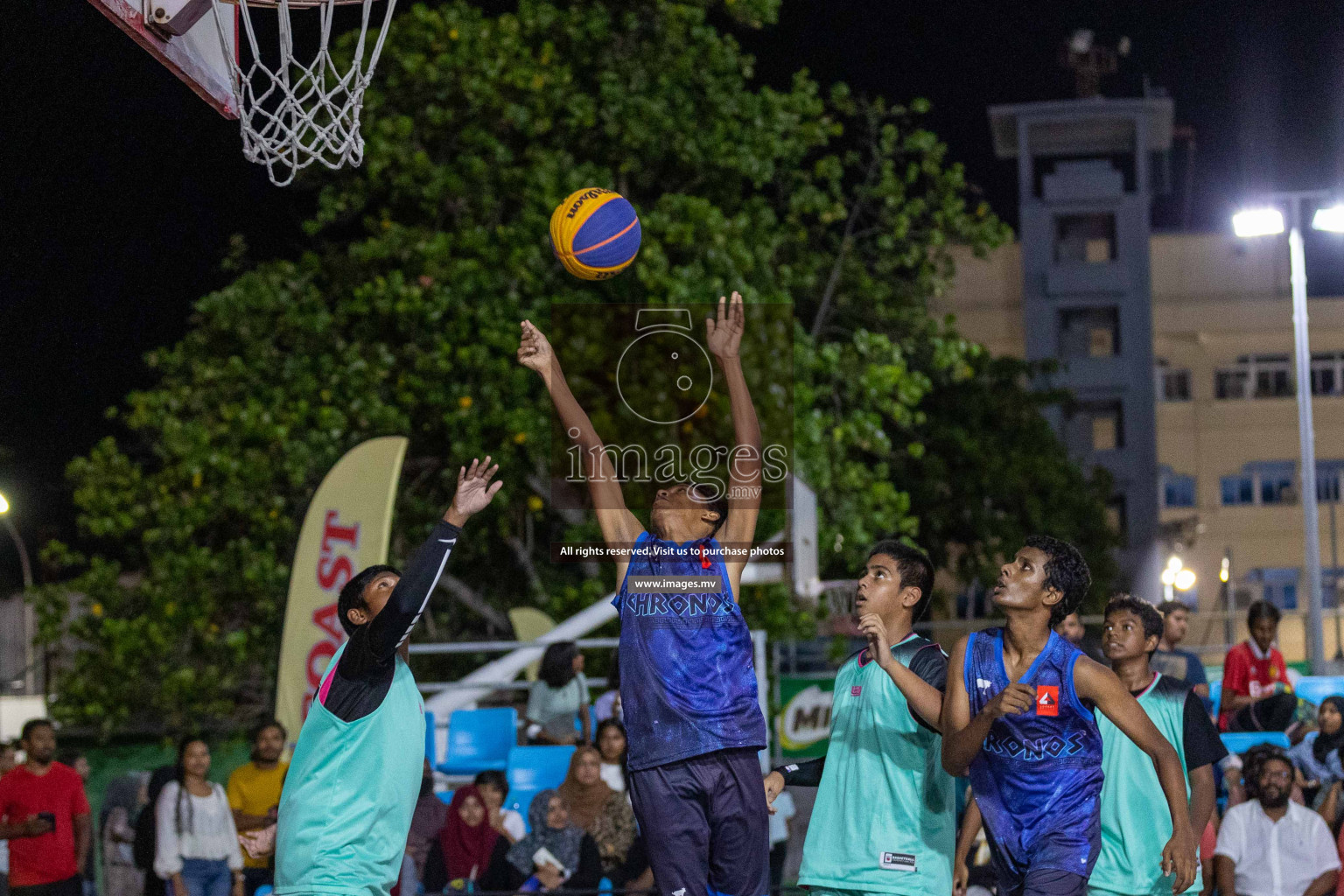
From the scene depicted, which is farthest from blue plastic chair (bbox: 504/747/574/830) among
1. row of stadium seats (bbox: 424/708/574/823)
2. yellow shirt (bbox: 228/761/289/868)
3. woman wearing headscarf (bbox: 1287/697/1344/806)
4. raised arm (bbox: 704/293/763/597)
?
raised arm (bbox: 704/293/763/597)

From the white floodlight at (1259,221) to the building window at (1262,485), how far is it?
3055cm

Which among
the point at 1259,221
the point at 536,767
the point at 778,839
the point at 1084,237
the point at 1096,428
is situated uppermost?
the point at 1084,237

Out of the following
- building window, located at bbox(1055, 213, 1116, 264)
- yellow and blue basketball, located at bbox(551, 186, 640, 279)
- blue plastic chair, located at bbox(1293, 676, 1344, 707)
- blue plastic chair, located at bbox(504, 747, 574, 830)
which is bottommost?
blue plastic chair, located at bbox(504, 747, 574, 830)

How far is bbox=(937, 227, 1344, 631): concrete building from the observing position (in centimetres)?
4575

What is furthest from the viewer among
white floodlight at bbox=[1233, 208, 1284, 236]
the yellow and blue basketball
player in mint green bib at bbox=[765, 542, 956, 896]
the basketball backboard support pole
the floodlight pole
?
white floodlight at bbox=[1233, 208, 1284, 236]

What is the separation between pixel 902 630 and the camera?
556 centimetres

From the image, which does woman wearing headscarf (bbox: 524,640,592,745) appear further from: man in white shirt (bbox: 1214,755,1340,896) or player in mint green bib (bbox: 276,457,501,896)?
player in mint green bib (bbox: 276,457,501,896)

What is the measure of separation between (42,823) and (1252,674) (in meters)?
9.01

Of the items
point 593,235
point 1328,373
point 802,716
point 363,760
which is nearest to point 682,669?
point 363,760

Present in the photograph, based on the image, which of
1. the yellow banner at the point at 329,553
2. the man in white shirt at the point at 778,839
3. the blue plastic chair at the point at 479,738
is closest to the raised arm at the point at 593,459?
the man in white shirt at the point at 778,839

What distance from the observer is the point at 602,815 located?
967 centimetres

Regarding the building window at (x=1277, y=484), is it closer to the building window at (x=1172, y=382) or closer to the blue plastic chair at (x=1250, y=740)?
the building window at (x=1172, y=382)

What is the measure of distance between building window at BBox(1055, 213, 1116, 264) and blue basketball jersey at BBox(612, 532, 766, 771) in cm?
4381

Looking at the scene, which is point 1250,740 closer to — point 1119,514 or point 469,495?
point 469,495
